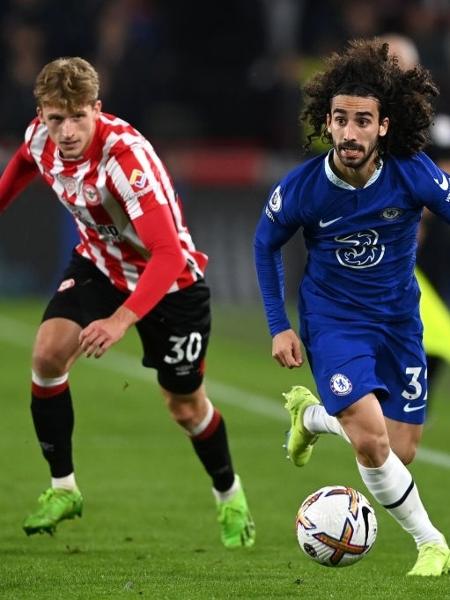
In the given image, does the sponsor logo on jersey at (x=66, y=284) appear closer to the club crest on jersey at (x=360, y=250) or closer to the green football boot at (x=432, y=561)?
the club crest on jersey at (x=360, y=250)

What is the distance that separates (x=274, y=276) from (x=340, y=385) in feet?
2.20

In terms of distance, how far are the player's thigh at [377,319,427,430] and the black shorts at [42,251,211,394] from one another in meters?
1.18

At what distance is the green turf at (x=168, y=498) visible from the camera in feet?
19.8

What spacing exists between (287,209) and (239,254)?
1170 cm

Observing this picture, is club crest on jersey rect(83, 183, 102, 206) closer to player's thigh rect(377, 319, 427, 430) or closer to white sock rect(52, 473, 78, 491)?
white sock rect(52, 473, 78, 491)

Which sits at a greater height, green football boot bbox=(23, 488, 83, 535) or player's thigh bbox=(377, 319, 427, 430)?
player's thigh bbox=(377, 319, 427, 430)

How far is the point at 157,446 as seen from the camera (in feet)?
34.2

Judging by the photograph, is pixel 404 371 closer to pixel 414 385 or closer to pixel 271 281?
pixel 414 385

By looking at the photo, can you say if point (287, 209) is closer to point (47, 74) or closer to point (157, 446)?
point (47, 74)

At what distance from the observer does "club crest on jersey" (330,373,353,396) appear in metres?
6.17

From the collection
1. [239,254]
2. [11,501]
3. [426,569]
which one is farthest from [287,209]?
[239,254]

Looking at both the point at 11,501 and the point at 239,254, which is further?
the point at 239,254

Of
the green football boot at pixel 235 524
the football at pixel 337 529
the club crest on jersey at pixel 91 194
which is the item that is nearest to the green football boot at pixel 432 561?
the football at pixel 337 529

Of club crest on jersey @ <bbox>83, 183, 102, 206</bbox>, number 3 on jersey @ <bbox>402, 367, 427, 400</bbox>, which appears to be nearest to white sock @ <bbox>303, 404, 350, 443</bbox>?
number 3 on jersey @ <bbox>402, 367, 427, 400</bbox>
